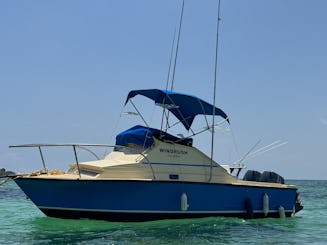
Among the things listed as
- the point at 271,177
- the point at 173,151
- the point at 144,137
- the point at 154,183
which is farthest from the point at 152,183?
the point at 271,177

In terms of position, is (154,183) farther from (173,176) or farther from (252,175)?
(252,175)

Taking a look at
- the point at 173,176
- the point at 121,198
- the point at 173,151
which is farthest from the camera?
the point at 173,151

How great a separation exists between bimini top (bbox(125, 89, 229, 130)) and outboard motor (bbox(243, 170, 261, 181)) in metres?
3.72

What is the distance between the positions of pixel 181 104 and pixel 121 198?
11.9 ft

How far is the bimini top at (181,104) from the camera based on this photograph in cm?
1312

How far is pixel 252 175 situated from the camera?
16.8m

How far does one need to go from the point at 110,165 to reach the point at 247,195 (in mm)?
4538

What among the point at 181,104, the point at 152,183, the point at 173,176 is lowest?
the point at 152,183

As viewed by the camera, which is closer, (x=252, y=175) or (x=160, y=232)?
(x=160, y=232)

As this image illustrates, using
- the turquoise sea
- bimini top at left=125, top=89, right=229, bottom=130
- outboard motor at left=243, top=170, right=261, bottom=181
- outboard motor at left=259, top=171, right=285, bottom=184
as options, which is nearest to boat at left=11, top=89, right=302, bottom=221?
bimini top at left=125, top=89, right=229, bottom=130

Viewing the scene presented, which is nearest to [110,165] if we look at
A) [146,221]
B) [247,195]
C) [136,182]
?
[136,182]

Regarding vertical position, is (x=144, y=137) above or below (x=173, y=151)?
above

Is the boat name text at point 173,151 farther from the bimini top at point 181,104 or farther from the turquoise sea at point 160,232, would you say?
the turquoise sea at point 160,232

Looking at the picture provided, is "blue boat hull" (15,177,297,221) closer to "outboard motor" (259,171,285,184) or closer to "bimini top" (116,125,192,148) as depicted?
"bimini top" (116,125,192,148)
